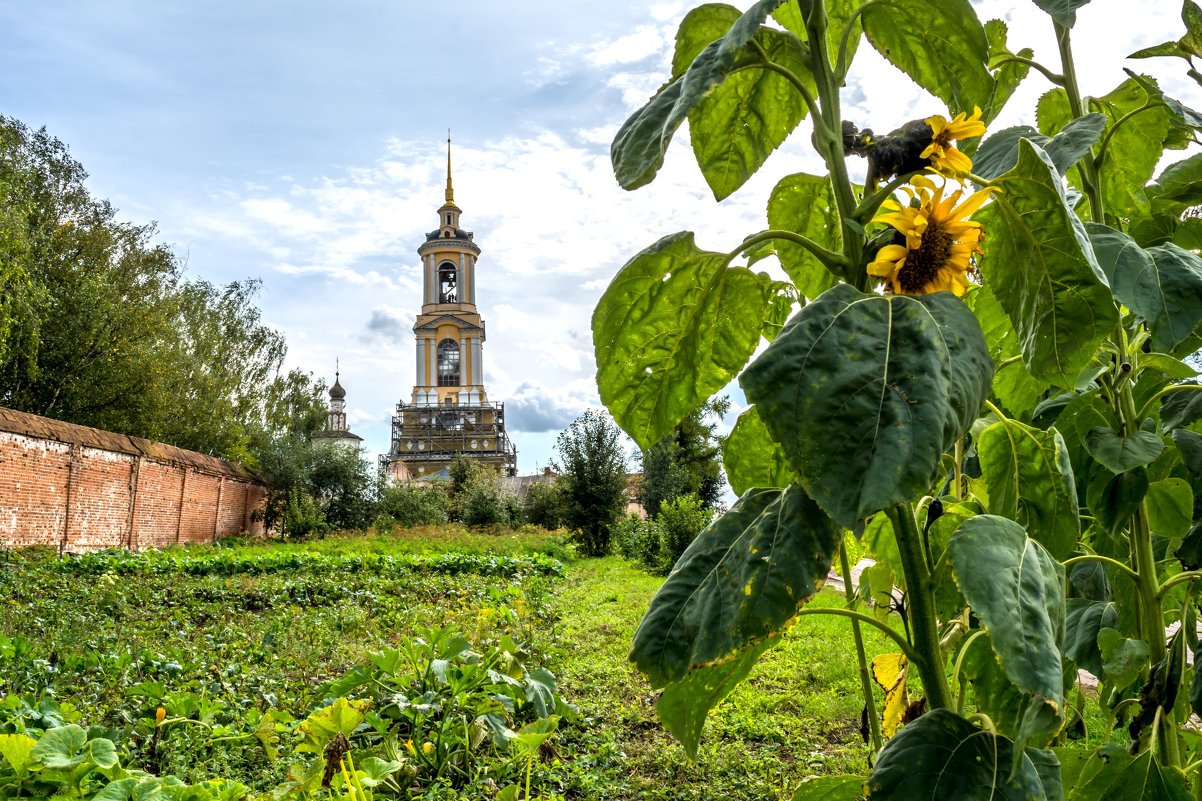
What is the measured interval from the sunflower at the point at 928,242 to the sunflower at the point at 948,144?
0.8 inches

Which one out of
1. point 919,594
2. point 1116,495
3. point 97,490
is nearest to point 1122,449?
point 1116,495

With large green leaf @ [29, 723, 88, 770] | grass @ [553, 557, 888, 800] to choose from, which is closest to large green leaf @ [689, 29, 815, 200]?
grass @ [553, 557, 888, 800]

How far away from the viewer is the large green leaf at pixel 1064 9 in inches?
40.2

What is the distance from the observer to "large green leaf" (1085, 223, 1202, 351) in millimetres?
887

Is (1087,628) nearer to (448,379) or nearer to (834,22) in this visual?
(834,22)

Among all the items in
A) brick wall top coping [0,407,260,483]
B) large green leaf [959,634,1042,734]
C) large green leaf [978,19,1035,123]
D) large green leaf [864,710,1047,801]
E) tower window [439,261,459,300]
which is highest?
tower window [439,261,459,300]

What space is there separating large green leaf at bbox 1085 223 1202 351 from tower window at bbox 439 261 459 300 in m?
43.4

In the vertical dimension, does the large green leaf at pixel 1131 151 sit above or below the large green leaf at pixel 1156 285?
above

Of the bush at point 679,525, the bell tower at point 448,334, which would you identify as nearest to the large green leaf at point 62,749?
the bush at point 679,525

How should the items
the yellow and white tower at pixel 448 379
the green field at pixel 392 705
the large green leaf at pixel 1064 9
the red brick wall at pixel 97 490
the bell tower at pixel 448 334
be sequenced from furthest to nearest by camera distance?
1. the bell tower at pixel 448 334
2. the yellow and white tower at pixel 448 379
3. the red brick wall at pixel 97 490
4. the green field at pixel 392 705
5. the large green leaf at pixel 1064 9

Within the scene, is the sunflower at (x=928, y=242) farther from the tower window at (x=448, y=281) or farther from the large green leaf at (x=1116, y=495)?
the tower window at (x=448, y=281)

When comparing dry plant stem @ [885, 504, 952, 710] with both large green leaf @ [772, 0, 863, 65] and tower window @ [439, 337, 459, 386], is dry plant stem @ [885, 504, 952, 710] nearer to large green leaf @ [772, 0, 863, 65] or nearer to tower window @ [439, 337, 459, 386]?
large green leaf @ [772, 0, 863, 65]

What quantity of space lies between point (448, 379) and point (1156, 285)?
42302mm

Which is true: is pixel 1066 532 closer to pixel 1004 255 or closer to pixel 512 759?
pixel 1004 255
